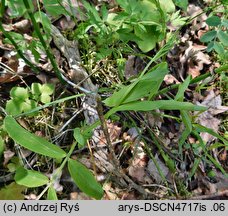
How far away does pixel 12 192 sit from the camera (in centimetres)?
126

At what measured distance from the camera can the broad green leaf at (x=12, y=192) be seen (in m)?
1.25

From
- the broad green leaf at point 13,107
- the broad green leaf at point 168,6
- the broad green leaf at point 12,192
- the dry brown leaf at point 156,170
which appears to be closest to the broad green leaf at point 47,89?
the broad green leaf at point 13,107

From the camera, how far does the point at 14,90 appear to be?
1.33 m

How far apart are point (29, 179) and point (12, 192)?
1.53 ft

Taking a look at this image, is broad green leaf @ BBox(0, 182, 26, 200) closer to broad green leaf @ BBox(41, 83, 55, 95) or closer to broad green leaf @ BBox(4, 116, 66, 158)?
broad green leaf @ BBox(41, 83, 55, 95)

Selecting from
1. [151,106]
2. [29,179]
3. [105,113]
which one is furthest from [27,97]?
[151,106]

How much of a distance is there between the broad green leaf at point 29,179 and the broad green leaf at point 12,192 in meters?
0.44

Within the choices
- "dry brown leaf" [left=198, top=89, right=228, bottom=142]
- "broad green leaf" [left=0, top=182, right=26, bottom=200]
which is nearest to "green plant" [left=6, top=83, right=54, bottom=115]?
"broad green leaf" [left=0, top=182, right=26, bottom=200]

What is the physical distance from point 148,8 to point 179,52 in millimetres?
390

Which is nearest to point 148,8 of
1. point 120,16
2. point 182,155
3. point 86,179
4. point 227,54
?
point 120,16

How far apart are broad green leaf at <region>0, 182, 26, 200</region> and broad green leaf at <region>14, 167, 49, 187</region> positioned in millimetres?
439

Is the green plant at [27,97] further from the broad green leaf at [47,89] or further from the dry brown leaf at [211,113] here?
the dry brown leaf at [211,113]

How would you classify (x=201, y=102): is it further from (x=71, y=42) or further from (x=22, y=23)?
(x=22, y=23)

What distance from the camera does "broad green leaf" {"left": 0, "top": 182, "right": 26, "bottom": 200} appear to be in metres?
1.25
